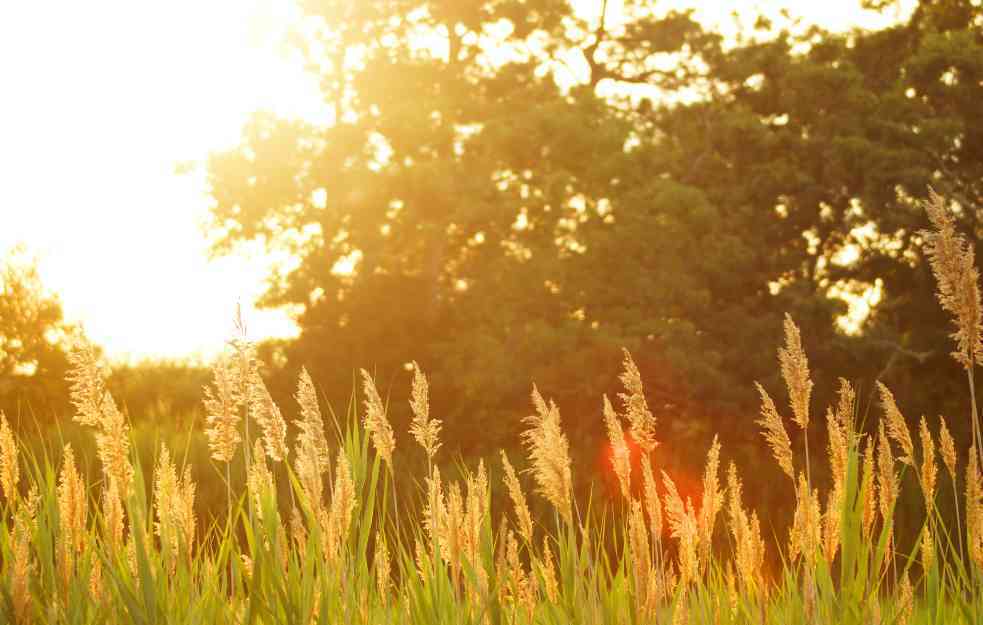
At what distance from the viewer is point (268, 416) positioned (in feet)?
10.1

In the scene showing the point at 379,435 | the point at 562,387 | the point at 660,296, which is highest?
the point at 660,296

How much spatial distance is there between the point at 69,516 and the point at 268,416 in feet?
2.73

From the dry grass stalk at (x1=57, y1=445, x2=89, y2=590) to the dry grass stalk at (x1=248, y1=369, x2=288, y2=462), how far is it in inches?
28.1

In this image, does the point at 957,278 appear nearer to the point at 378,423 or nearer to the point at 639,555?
the point at 639,555

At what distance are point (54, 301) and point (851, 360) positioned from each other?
12.9 meters

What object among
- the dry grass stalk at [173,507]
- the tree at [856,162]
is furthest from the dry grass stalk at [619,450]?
the tree at [856,162]

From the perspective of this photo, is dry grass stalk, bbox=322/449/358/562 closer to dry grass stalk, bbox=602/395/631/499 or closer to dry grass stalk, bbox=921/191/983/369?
dry grass stalk, bbox=602/395/631/499

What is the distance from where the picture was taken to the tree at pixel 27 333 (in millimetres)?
17141

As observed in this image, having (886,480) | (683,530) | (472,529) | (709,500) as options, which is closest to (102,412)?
(472,529)

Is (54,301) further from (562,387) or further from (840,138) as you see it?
(840,138)

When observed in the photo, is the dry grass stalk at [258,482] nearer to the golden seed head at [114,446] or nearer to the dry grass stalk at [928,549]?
the golden seed head at [114,446]

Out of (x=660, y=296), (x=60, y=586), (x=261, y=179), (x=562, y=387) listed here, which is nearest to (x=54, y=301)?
(x=261, y=179)

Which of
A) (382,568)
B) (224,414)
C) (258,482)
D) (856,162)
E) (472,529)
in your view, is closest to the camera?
(224,414)

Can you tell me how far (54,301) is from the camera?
Result: 17469mm
